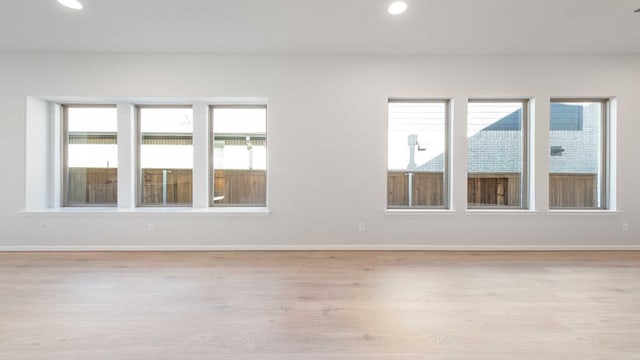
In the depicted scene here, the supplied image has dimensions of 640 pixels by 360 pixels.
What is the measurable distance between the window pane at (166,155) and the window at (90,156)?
412mm

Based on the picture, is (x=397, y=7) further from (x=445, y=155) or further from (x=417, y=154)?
(x=445, y=155)

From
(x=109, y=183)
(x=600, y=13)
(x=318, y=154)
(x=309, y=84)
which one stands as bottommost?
(x=109, y=183)

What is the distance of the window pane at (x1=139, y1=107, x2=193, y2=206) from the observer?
448cm

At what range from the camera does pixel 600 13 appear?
338 centimetres

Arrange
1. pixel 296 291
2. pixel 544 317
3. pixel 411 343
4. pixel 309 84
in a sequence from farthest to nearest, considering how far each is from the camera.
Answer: pixel 309 84, pixel 296 291, pixel 544 317, pixel 411 343

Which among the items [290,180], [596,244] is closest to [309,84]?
[290,180]

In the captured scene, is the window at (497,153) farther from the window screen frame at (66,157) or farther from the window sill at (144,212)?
the window screen frame at (66,157)

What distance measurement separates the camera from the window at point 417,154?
436 centimetres

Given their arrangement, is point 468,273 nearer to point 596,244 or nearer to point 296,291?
point 296,291

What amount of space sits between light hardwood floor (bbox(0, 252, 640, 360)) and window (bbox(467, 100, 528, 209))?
95 cm

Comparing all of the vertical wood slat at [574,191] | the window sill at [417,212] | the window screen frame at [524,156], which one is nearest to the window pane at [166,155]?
the window sill at [417,212]

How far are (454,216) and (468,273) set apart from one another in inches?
42.3

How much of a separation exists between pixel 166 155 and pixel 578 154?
590cm

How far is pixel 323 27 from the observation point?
3.57 m
